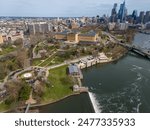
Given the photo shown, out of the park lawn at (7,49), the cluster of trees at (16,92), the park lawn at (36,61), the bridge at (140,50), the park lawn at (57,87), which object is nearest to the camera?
the cluster of trees at (16,92)

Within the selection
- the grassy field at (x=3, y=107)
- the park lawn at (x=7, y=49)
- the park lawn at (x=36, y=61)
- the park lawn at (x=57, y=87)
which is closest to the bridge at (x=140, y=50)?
the park lawn at (x=57, y=87)

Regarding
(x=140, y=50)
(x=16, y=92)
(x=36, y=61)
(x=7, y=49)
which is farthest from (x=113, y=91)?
(x=7, y=49)

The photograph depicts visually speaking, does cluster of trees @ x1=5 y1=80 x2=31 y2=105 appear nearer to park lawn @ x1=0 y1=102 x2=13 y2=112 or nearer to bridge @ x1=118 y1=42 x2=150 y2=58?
park lawn @ x1=0 y1=102 x2=13 y2=112

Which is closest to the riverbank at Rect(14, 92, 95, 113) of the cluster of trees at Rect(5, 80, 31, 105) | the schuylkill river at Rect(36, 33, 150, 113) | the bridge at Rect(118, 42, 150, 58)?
the schuylkill river at Rect(36, 33, 150, 113)

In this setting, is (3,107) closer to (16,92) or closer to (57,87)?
(16,92)

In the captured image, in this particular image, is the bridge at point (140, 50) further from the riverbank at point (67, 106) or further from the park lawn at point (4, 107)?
the park lawn at point (4, 107)

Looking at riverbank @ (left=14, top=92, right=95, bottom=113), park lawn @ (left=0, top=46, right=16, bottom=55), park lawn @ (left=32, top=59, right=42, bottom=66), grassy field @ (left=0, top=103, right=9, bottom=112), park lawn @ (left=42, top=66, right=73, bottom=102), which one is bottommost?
riverbank @ (left=14, top=92, right=95, bottom=113)

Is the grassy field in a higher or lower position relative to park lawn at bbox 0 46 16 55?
lower
